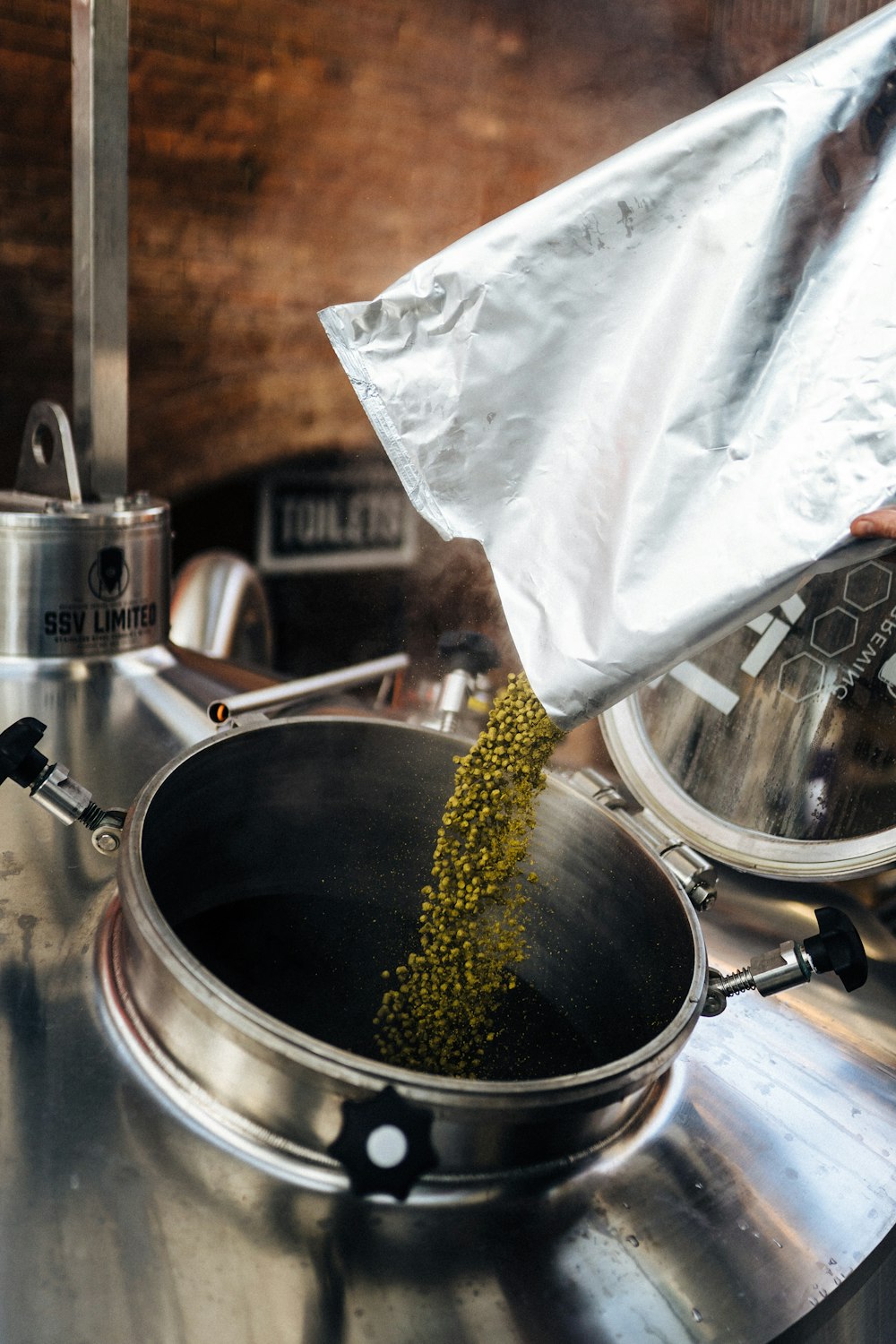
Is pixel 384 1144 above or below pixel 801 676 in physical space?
below

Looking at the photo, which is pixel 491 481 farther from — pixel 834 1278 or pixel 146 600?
pixel 834 1278

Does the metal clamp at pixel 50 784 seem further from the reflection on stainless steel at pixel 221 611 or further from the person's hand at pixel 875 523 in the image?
the reflection on stainless steel at pixel 221 611

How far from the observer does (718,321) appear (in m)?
Answer: 0.74

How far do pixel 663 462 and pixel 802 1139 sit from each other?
544 mm

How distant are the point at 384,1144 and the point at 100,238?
0.97 meters

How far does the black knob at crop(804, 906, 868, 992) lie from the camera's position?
786 mm

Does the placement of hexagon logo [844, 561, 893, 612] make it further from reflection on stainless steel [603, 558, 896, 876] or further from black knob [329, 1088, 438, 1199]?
black knob [329, 1088, 438, 1199]

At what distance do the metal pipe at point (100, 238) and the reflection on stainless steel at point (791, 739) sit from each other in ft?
2.43

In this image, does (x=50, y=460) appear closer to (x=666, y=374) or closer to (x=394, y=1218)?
(x=666, y=374)

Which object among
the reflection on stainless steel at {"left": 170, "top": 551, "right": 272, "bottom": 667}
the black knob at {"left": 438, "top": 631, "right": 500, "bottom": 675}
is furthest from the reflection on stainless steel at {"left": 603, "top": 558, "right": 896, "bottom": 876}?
the reflection on stainless steel at {"left": 170, "top": 551, "right": 272, "bottom": 667}

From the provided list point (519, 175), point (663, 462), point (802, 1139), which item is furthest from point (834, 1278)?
point (519, 175)

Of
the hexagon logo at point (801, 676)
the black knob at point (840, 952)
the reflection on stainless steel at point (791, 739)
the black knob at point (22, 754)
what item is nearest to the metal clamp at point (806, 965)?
the black knob at point (840, 952)

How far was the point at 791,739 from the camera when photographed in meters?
1.20

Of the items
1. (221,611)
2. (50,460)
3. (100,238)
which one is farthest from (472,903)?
(221,611)
